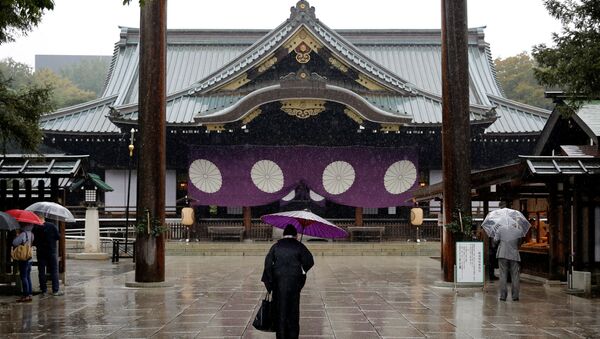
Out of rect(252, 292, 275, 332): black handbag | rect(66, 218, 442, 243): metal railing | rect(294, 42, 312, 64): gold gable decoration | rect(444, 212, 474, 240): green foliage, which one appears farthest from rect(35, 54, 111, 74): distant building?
rect(252, 292, 275, 332): black handbag

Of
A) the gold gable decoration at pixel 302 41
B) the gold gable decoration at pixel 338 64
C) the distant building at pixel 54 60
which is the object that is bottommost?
the gold gable decoration at pixel 338 64

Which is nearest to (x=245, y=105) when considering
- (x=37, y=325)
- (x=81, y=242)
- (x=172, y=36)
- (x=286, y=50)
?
(x=286, y=50)

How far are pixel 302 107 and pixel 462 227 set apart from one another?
14309 millimetres

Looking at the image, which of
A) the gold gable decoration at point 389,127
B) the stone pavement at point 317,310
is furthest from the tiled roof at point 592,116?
the gold gable decoration at point 389,127

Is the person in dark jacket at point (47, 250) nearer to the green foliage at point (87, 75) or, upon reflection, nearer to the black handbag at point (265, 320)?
the black handbag at point (265, 320)

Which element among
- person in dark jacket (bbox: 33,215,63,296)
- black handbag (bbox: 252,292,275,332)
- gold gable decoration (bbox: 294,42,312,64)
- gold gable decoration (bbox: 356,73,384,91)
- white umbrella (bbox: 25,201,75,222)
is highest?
gold gable decoration (bbox: 294,42,312,64)

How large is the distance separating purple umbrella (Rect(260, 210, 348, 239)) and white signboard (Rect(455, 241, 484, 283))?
5298 millimetres

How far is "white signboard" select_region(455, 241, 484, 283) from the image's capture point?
13.7 metres

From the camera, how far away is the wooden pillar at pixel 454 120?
14.2 m

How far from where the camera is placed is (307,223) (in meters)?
8.67

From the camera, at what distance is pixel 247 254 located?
25.7 meters

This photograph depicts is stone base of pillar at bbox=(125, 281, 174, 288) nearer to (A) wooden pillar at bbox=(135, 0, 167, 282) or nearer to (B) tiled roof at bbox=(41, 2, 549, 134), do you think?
(A) wooden pillar at bbox=(135, 0, 167, 282)

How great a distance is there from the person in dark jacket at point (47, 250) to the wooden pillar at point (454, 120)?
7.38 meters

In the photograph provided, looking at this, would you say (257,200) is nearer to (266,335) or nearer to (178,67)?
(178,67)
